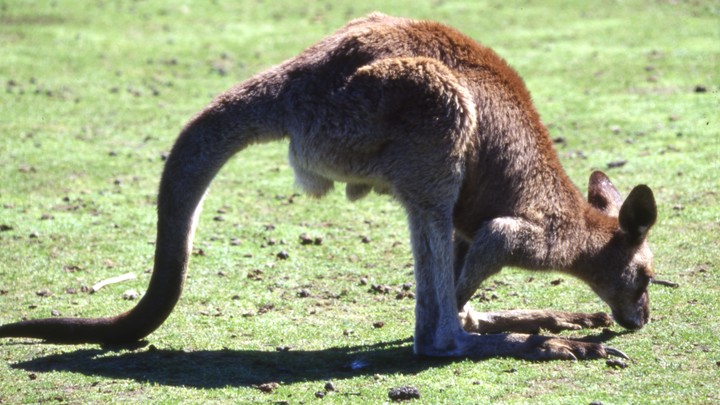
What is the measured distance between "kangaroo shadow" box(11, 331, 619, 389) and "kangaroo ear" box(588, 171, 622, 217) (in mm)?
827

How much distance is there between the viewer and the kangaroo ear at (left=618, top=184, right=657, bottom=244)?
5.71 metres

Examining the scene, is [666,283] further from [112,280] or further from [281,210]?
[112,280]

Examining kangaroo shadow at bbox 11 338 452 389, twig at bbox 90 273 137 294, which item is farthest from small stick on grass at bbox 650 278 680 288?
twig at bbox 90 273 137 294

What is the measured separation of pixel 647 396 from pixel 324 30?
1031 centimetres

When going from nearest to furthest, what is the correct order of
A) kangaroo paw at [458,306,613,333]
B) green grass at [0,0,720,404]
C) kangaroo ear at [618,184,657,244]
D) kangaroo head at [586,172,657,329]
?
green grass at [0,0,720,404], kangaroo ear at [618,184,657,244], kangaroo head at [586,172,657,329], kangaroo paw at [458,306,613,333]

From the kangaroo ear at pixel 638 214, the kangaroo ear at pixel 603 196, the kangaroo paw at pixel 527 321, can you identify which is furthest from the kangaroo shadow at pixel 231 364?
the kangaroo ear at pixel 603 196

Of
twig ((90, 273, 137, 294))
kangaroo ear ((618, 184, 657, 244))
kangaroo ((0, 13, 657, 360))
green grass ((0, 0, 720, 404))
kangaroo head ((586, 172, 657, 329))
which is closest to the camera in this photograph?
green grass ((0, 0, 720, 404))

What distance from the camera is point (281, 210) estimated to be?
8664 mm

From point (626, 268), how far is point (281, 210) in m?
3.45

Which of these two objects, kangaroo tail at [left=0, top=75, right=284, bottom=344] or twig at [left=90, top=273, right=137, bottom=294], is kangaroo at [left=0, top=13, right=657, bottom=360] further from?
twig at [left=90, top=273, right=137, bottom=294]

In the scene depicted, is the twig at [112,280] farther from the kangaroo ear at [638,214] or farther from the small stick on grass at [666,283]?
the small stick on grass at [666,283]

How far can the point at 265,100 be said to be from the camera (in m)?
5.65

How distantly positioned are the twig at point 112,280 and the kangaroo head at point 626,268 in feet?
9.84

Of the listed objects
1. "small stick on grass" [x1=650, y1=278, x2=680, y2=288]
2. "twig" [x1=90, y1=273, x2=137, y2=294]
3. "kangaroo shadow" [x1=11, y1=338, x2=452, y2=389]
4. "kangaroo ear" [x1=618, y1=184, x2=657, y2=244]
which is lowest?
"kangaroo shadow" [x1=11, y1=338, x2=452, y2=389]
